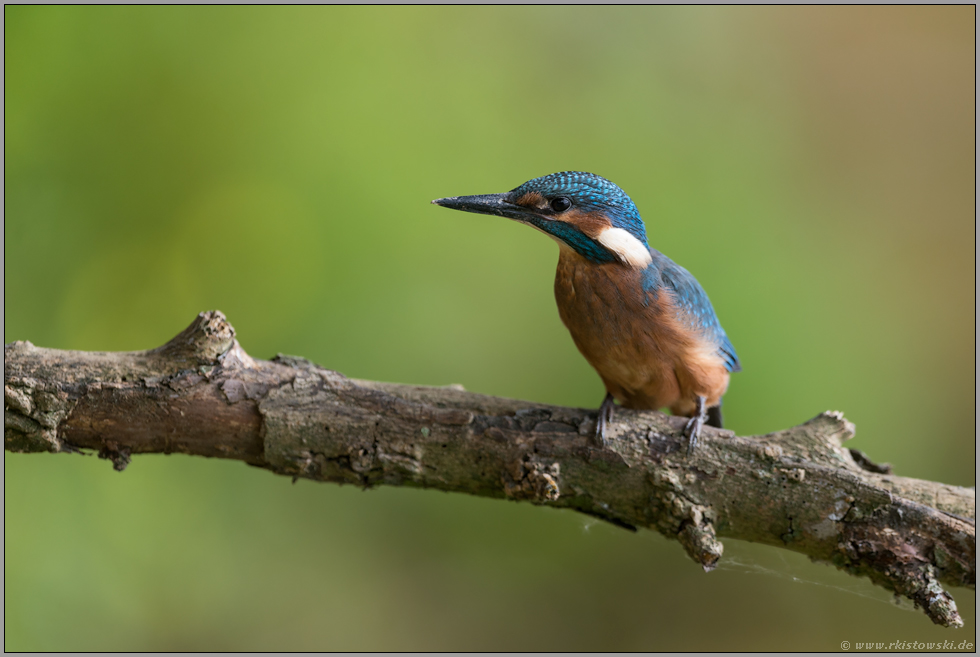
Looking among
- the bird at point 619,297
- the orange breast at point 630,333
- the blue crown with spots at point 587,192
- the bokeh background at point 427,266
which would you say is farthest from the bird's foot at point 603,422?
the bokeh background at point 427,266

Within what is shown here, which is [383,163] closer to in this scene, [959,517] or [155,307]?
[155,307]

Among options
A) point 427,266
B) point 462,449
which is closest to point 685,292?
point 462,449

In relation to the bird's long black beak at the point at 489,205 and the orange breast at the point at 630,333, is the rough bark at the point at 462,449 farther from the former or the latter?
the bird's long black beak at the point at 489,205

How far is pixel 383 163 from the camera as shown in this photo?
264 cm

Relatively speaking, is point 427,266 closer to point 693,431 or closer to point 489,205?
point 489,205

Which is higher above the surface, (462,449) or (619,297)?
(619,297)

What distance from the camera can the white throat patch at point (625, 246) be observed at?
65.8 inches

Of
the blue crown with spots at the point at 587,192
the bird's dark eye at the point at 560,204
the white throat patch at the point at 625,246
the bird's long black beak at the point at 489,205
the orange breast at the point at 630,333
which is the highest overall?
the blue crown with spots at the point at 587,192

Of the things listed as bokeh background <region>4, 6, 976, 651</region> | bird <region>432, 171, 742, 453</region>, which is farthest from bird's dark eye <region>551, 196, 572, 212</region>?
bokeh background <region>4, 6, 976, 651</region>

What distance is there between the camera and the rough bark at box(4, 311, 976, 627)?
4.85 ft

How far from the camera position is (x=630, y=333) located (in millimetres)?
1733

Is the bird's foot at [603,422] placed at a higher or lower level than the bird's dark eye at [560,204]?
lower

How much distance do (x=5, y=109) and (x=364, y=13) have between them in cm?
124

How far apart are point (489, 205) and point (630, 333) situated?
1.53 feet
